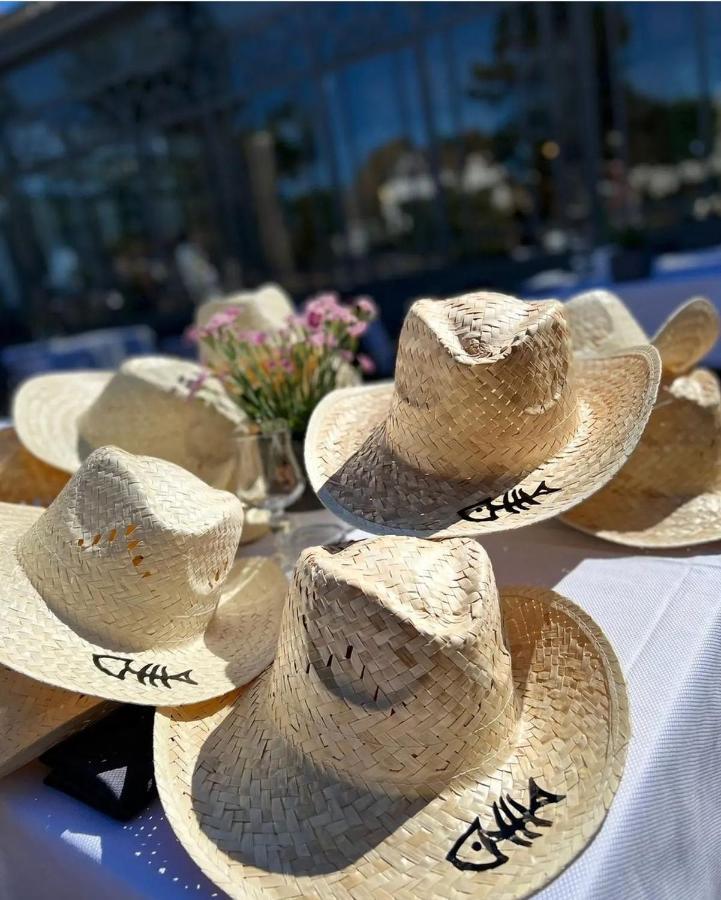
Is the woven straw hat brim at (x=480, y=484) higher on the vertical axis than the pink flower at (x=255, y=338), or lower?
lower

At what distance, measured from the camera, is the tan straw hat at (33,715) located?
1068 millimetres

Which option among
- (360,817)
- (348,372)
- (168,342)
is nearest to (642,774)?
(360,817)

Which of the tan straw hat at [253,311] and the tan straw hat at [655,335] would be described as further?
the tan straw hat at [253,311]

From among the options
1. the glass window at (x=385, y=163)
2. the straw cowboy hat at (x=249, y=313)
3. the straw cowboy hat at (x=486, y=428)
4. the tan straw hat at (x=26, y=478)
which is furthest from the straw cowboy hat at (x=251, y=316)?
the glass window at (x=385, y=163)

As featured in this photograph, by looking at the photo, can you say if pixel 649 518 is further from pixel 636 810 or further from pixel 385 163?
pixel 385 163

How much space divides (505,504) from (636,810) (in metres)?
0.50

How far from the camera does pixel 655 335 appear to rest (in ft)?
5.15

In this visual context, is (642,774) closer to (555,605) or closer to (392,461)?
Answer: (555,605)

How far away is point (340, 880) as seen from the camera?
82 cm

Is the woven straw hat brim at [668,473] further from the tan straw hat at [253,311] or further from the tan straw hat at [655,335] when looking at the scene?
the tan straw hat at [253,311]

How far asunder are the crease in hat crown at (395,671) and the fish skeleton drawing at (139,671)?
23cm

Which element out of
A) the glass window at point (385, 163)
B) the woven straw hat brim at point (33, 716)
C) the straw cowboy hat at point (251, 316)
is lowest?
the woven straw hat brim at point (33, 716)

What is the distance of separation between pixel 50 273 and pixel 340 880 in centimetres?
1216

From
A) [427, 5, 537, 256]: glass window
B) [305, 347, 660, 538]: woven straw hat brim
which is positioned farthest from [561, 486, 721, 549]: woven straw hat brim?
[427, 5, 537, 256]: glass window
